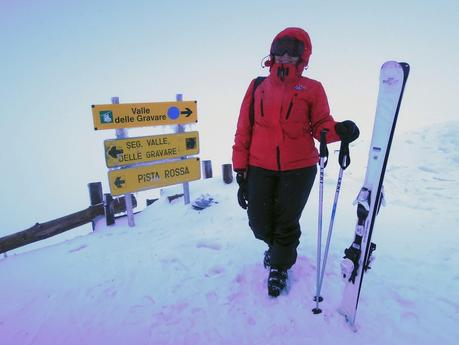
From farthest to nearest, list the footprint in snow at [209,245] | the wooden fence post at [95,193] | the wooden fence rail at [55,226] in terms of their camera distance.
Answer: the wooden fence post at [95,193], the wooden fence rail at [55,226], the footprint in snow at [209,245]

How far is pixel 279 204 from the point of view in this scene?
2762 mm

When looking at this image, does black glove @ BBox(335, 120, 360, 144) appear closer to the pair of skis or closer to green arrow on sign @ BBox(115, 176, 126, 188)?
the pair of skis

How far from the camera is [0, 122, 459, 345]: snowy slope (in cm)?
241

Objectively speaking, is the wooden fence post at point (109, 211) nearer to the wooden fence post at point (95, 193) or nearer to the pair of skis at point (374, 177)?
the wooden fence post at point (95, 193)

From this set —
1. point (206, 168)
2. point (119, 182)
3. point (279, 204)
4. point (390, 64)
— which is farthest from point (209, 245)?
point (206, 168)

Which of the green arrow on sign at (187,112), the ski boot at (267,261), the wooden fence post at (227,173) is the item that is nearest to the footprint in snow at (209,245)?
the ski boot at (267,261)

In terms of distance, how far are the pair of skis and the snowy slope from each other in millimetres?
358

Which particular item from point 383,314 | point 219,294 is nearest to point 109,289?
point 219,294

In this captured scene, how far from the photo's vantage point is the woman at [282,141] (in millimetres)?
2551

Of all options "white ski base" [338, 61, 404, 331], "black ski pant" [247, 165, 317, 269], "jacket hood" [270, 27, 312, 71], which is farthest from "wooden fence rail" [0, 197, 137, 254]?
"white ski base" [338, 61, 404, 331]

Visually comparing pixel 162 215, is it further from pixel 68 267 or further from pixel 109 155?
pixel 68 267

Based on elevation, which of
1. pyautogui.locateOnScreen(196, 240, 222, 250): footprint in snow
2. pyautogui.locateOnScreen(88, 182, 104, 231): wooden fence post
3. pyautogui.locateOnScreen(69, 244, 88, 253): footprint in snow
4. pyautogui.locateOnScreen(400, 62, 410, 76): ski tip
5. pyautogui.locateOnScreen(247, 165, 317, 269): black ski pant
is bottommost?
pyautogui.locateOnScreen(69, 244, 88, 253): footprint in snow

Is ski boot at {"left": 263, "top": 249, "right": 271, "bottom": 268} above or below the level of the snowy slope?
above

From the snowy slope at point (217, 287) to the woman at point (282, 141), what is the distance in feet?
1.47
